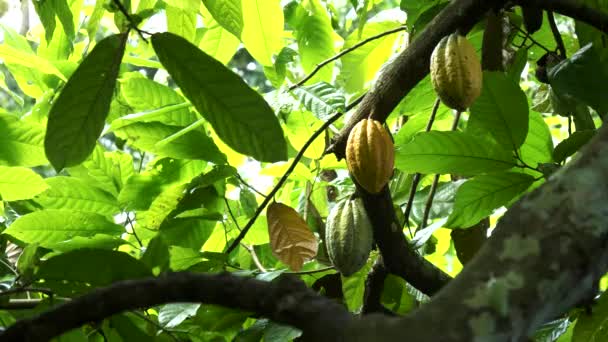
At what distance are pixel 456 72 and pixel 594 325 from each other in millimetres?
416

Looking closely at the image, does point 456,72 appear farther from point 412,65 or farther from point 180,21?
point 180,21

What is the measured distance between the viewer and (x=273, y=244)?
1337 mm

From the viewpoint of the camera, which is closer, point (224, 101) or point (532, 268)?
point (532, 268)

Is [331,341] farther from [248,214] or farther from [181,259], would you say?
[248,214]

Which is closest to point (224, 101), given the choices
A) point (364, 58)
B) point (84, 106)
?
point (84, 106)

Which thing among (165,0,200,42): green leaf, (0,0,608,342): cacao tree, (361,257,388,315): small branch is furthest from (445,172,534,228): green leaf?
(165,0,200,42): green leaf

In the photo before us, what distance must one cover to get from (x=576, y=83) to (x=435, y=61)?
0.21m

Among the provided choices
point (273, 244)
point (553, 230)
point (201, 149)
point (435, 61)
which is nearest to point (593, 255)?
point (553, 230)

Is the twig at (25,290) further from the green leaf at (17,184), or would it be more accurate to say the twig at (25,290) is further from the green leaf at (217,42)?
the green leaf at (217,42)

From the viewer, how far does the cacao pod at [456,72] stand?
1.13 metres

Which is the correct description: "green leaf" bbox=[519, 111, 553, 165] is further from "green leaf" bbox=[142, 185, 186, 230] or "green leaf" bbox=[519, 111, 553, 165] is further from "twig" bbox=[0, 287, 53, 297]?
"twig" bbox=[0, 287, 53, 297]

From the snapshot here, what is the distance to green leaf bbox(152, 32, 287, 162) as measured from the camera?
0.93 meters

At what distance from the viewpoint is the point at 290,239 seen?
134 centimetres

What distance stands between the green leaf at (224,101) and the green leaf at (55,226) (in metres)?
0.59
